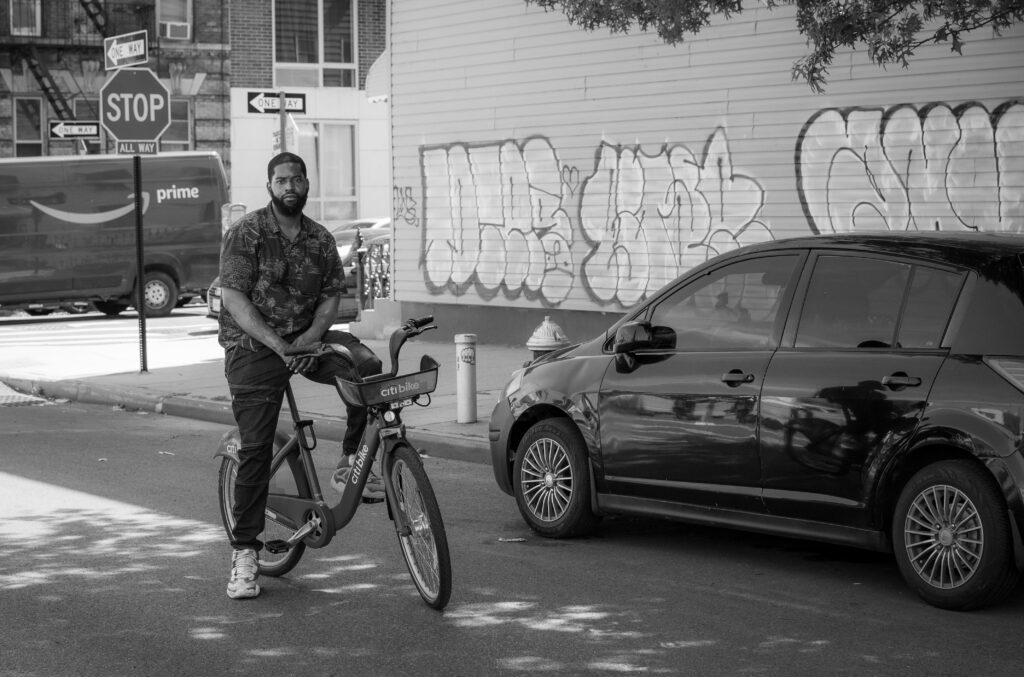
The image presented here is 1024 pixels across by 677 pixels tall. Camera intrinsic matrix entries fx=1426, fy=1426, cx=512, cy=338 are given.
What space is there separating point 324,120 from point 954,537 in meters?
31.0

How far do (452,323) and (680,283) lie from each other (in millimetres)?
10900

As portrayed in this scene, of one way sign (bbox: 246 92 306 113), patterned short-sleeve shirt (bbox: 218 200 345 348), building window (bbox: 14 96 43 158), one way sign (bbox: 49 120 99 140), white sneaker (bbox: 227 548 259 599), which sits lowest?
white sneaker (bbox: 227 548 259 599)

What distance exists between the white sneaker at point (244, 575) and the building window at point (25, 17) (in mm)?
30032

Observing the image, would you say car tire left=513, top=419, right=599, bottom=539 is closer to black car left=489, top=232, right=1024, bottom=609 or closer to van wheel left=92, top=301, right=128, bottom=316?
black car left=489, top=232, right=1024, bottom=609

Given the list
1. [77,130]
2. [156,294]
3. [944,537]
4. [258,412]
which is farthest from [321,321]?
[156,294]

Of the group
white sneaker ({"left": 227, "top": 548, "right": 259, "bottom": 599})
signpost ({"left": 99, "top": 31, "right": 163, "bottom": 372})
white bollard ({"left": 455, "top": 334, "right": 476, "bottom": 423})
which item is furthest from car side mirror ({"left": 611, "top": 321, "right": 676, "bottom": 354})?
signpost ({"left": 99, "top": 31, "right": 163, "bottom": 372})

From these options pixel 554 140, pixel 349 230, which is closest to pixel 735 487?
pixel 554 140

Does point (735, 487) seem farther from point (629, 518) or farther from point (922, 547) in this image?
point (629, 518)

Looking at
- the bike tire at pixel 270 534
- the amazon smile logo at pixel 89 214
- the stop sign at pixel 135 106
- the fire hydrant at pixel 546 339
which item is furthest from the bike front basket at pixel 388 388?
the amazon smile logo at pixel 89 214

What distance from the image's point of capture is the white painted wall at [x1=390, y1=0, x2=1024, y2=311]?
1319 cm

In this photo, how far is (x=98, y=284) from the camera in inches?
1010

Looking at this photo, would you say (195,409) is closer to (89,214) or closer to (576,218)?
(576,218)

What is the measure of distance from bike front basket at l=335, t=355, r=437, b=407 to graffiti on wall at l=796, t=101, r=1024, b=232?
8316mm

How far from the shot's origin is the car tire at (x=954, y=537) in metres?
5.89
